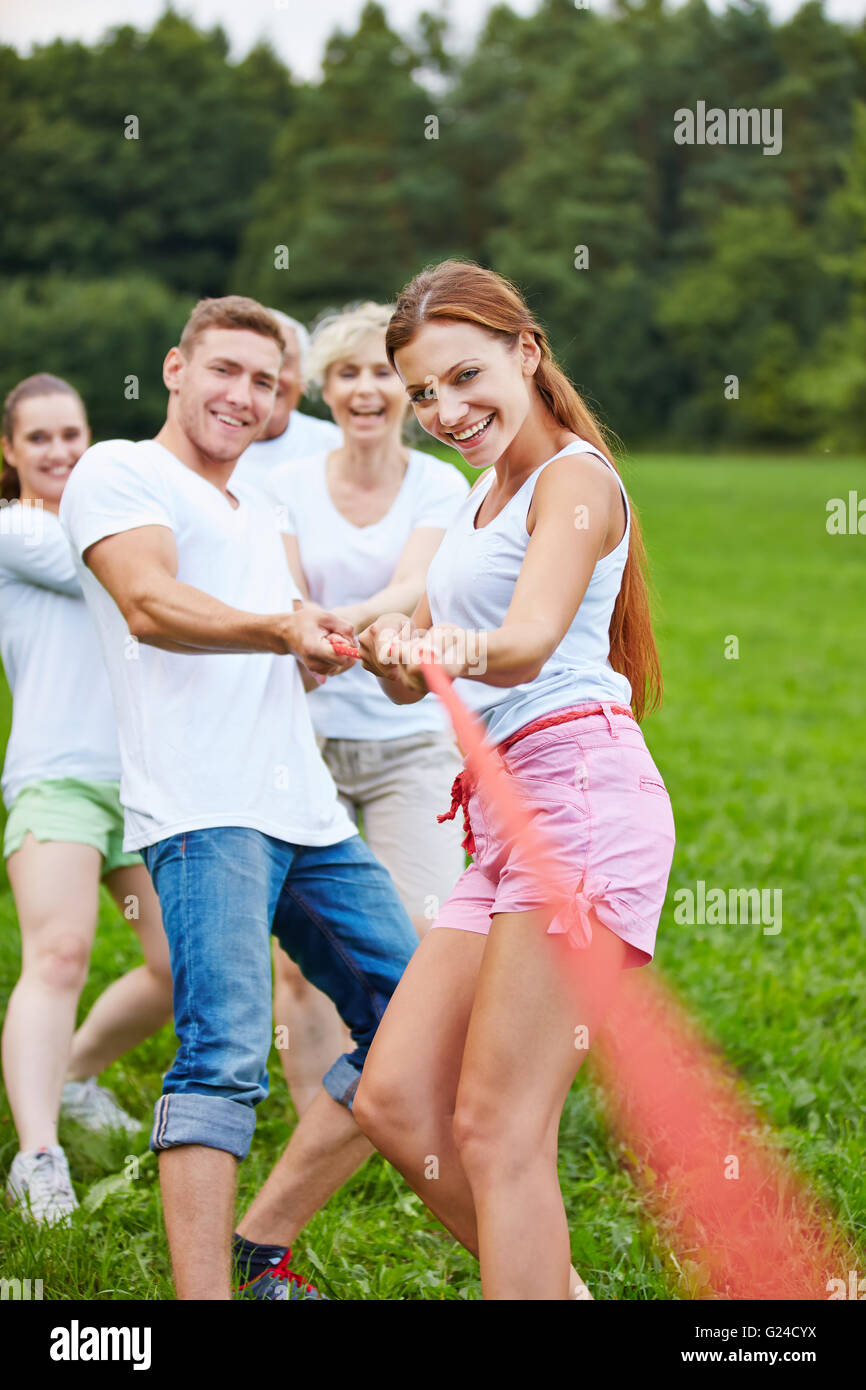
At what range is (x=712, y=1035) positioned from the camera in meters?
4.83

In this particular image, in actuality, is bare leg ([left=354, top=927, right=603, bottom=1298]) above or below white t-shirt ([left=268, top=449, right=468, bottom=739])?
below

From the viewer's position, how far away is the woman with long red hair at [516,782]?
2.56 metres

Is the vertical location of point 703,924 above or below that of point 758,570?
below

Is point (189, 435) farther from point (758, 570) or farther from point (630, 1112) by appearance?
point (758, 570)

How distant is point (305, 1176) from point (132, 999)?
1.18 metres

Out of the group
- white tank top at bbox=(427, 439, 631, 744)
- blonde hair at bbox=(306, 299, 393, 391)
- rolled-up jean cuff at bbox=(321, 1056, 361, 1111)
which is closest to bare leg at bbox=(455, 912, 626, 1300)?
white tank top at bbox=(427, 439, 631, 744)

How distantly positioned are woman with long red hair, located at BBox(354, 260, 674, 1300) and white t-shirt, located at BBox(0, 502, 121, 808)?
1419 millimetres

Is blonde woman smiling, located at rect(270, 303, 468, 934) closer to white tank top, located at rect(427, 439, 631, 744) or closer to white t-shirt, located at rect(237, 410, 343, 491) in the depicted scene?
white t-shirt, located at rect(237, 410, 343, 491)

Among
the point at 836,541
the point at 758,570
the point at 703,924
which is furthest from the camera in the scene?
the point at 836,541

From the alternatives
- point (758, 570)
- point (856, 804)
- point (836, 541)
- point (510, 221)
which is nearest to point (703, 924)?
point (856, 804)

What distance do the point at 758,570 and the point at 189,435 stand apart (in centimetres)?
1830

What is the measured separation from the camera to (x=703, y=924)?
6.11m

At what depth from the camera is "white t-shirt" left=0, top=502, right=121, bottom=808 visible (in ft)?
13.4

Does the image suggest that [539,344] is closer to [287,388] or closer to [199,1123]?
[199,1123]
